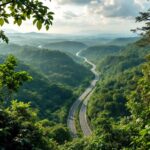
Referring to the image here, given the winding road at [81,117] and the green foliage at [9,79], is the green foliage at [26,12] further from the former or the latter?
the winding road at [81,117]

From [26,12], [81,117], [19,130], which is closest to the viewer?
[26,12]

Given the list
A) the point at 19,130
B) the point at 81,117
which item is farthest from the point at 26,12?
the point at 81,117

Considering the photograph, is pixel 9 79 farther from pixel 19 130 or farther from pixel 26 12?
pixel 19 130

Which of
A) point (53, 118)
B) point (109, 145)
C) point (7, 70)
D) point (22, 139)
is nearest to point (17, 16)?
point (7, 70)

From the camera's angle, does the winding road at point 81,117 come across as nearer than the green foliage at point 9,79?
No

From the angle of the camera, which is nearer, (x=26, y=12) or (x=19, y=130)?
(x=26, y=12)

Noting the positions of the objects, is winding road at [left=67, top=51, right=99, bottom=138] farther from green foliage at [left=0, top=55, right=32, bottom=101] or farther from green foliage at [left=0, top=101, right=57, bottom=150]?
green foliage at [left=0, top=55, right=32, bottom=101]

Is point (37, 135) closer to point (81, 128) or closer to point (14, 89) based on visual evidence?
point (14, 89)

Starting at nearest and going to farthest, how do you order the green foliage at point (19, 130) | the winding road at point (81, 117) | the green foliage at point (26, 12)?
the green foliage at point (26, 12), the green foliage at point (19, 130), the winding road at point (81, 117)

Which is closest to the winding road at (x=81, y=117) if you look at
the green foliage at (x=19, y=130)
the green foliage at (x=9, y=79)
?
the green foliage at (x=19, y=130)

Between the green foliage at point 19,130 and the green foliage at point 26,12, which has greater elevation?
the green foliage at point 26,12

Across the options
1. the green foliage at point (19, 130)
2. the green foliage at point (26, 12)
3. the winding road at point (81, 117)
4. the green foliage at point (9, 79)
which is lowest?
the winding road at point (81, 117)

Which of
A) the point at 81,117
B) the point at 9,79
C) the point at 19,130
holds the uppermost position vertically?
the point at 9,79
